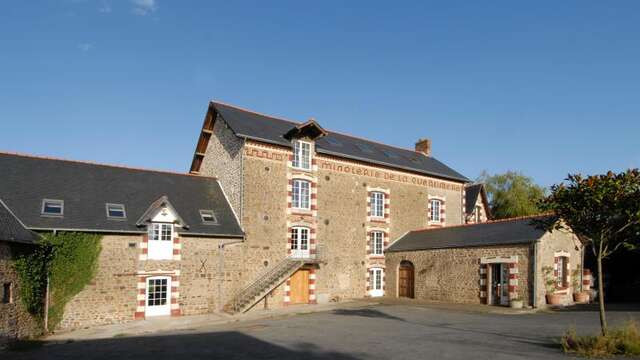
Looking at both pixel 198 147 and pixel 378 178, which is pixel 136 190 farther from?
pixel 378 178

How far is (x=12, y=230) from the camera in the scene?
46.3 feet

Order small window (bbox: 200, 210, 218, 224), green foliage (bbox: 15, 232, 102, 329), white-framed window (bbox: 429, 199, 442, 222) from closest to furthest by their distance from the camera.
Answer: green foliage (bbox: 15, 232, 102, 329), small window (bbox: 200, 210, 218, 224), white-framed window (bbox: 429, 199, 442, 222)

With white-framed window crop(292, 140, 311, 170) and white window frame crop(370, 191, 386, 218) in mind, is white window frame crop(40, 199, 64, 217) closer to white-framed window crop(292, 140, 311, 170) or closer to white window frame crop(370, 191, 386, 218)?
white-framed window crop(292, 140, 311, 170)

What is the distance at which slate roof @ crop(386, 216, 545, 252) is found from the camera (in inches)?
765

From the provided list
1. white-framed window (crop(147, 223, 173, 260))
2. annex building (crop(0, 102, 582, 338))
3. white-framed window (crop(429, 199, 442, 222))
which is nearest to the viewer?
annex building (crop(0, 102, 582, 338))

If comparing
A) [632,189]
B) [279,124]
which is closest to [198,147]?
[279,124]

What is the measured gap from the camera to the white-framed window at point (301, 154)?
22.4 metres

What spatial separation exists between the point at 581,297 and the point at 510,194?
50.6ft

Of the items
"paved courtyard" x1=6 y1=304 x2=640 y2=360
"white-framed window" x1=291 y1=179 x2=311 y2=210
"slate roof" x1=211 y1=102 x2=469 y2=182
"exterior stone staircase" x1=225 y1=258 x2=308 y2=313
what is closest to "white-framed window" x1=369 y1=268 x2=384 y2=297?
"exterior stone staircase" x1=225 y1=258 x2=308 y2=313

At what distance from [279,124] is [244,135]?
4.16 m

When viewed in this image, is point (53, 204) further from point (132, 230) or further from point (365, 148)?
point (365, 148)

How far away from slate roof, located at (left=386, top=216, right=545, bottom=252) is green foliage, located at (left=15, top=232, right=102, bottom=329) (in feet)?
45.1

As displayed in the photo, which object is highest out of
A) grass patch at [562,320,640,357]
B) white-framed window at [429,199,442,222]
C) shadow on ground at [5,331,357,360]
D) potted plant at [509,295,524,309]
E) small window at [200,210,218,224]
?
white-framed window at [429,199,442,222]

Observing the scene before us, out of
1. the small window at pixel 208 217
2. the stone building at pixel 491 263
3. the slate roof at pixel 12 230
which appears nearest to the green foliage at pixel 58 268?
the slate roof at pixel 12 230
